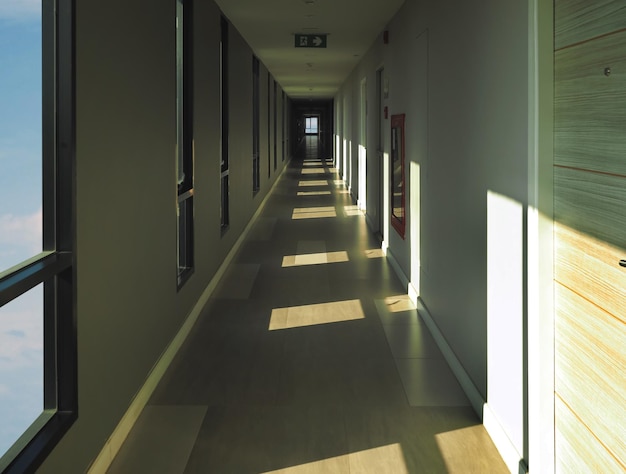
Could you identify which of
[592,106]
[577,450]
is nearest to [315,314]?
[577,450]

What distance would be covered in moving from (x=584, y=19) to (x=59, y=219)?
6.05ft

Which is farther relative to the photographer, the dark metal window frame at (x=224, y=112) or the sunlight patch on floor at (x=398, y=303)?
the dark metal window frame at (x=224, y=112)

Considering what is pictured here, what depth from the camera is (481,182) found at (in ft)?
11.3

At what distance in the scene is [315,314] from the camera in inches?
208

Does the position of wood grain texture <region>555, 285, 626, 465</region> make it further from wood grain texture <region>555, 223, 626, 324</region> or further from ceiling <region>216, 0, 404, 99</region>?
ceiling <region>216, 0, 404, 99</region>

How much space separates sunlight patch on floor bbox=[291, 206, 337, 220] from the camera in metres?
11.2

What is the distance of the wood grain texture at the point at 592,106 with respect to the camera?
182 cm

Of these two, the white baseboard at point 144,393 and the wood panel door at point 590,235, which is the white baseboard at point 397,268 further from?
the wood panel door at point 590,235

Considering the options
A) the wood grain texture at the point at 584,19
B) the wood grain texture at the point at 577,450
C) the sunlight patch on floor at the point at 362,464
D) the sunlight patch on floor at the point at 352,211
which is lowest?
the sunlight patch on floor at the point at 362,464

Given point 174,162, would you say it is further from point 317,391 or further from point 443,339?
point 443,339

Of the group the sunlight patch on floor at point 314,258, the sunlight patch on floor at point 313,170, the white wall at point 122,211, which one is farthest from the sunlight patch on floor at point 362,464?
the sunlight patch on floor at point 313,170

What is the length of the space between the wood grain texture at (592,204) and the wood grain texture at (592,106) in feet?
0.12

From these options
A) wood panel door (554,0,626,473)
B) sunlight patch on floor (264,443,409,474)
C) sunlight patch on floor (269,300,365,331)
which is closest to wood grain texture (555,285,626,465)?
wood panel door (554,0,626,473)

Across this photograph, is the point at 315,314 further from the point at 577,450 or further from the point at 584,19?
the point at 584,19
